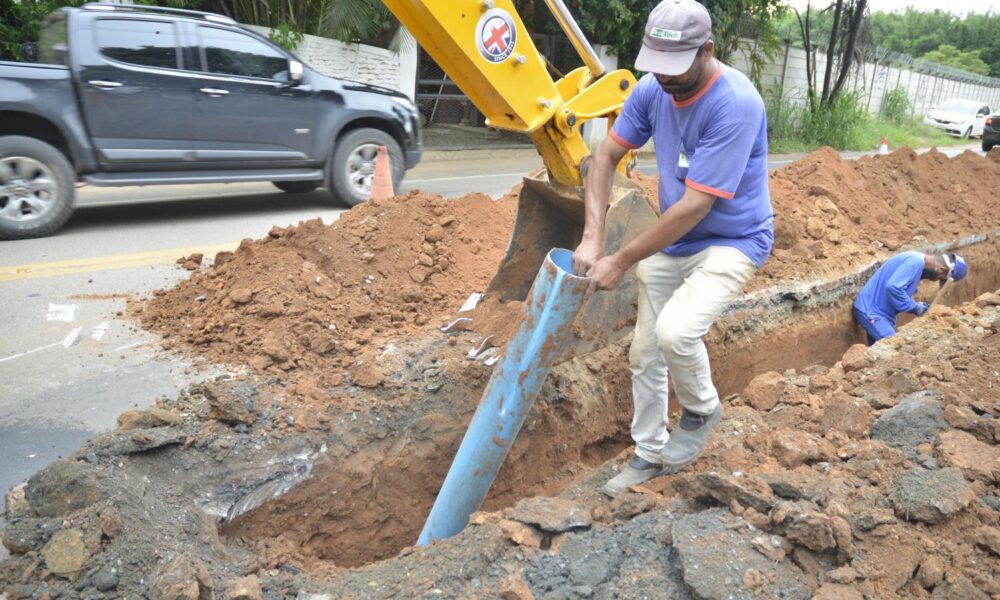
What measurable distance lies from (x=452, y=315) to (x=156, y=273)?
297 cm

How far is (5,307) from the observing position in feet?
19.1

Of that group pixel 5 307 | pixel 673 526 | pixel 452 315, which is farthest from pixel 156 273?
pixel 673 526

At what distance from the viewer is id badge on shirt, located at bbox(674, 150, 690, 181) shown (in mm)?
3377

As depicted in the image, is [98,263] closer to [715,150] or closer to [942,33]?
[715,150]

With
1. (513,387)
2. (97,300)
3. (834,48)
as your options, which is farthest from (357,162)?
(834,48)

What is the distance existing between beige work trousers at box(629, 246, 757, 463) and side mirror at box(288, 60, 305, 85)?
21.1 feet

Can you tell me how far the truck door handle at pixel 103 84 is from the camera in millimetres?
7773

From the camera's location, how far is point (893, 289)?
671cm

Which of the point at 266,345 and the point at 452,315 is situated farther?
the point at 452,315

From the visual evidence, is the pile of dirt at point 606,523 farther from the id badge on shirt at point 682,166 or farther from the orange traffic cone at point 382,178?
the orange traffic cone at point 382,178

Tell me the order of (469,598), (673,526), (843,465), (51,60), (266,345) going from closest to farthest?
(469,598) → (673,526) → (843,465) → (266,345) → (51,60)

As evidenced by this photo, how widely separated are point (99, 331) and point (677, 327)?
4.23 meters

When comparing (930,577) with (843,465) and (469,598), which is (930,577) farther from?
(469,598)

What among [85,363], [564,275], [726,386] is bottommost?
[726,386]
